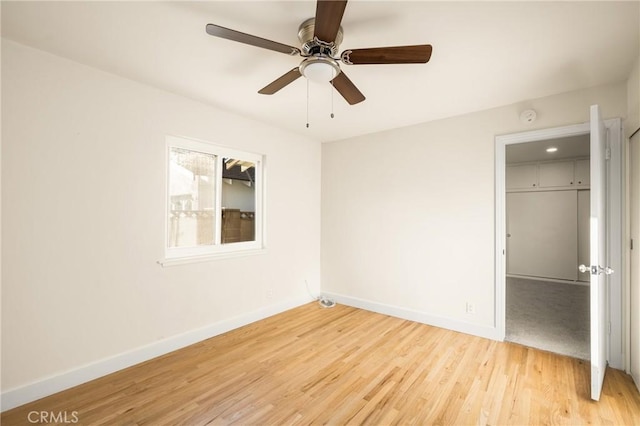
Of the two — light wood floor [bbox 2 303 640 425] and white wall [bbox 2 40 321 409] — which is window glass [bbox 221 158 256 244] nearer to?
white wall [bbox 2 40 321 409]

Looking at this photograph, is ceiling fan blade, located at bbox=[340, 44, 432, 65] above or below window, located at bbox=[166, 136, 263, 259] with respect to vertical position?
above

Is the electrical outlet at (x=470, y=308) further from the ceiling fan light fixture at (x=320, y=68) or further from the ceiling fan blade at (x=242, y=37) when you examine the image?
the ceiling fan blade at (x=242, y=37)

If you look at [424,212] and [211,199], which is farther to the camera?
[424,212]

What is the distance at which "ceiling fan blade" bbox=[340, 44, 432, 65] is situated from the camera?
1603 mm

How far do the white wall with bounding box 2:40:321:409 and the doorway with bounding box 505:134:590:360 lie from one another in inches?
174

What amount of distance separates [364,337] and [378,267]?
109 centimetres

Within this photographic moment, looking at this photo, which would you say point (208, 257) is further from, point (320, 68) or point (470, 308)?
point (470, 308)

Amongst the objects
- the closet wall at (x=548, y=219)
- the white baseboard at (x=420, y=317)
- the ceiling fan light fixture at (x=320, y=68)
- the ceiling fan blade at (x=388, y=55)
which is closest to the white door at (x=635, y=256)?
the white baseboard at (x=420, y=317)

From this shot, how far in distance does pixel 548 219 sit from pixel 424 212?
3997 millimetres

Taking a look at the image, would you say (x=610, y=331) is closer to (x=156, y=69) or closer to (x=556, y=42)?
(x=556, y=42)

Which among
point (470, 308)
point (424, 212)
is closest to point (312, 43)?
point (424, 212)

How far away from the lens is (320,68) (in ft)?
5.81

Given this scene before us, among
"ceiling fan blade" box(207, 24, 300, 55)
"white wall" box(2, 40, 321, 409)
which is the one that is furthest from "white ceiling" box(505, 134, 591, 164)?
"white wall" box(2, 40, 321, 409)

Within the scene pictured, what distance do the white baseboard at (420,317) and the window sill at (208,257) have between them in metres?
1.52
